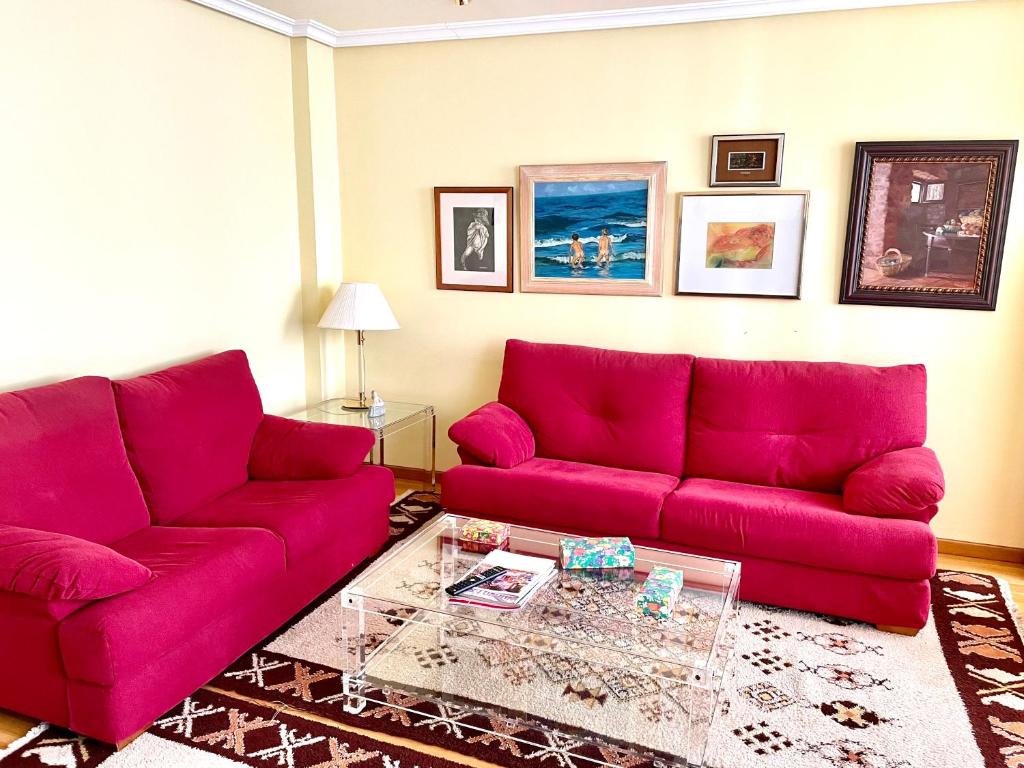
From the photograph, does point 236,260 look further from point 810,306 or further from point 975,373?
point 975,373

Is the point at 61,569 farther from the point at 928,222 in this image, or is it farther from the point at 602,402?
the point at 928,222

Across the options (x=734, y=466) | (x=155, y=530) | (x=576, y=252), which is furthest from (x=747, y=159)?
(x=155, y=530)

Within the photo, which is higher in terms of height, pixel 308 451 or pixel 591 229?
pixel 591 229

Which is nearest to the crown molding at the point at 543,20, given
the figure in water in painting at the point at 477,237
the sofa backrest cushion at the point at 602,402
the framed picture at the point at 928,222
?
the framed picture at the point at 928,222

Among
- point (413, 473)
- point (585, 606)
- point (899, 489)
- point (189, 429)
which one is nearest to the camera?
point (585, 606)

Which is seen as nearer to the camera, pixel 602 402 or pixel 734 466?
pixel 734 466

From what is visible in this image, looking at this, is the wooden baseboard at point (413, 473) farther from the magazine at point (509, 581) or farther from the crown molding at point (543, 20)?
the crown molding at point (543, 20)

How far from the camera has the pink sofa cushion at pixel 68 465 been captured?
2.54 metres

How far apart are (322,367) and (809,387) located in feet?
8.69

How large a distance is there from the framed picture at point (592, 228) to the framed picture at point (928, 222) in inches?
37.4

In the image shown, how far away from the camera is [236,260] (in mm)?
3951

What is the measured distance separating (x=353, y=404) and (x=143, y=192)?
5.11 ft

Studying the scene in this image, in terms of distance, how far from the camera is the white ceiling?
3.71 metres

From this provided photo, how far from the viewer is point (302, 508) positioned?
3041 mm
